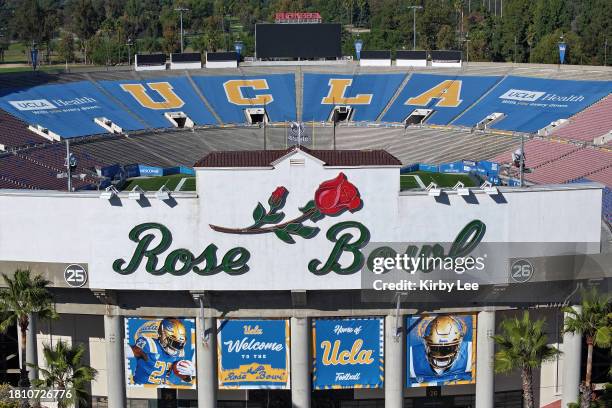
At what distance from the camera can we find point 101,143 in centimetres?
8988

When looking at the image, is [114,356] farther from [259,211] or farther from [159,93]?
[159,93]

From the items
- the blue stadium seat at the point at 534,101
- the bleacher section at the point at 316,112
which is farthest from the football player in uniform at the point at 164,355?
the blue stadium seat at the point at 534,101

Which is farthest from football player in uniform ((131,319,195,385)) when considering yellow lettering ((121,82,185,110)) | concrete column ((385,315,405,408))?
yellow lettering ((121,82,185,110))

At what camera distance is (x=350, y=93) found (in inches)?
4126

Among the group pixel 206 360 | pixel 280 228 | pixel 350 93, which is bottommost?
pixel 206 360

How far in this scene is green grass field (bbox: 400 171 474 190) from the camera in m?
77.8

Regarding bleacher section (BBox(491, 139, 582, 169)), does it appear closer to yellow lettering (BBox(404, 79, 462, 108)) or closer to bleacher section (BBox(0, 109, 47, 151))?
yellow lettering (BBox(404, 79, 462, 108))

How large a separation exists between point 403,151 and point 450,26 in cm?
8432

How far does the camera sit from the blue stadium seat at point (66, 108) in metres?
90.8

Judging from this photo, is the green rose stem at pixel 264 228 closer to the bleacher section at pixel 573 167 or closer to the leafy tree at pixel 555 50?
the bleacher section at pixel 573 167

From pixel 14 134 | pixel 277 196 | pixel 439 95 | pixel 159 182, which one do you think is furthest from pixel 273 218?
pixel 439 95

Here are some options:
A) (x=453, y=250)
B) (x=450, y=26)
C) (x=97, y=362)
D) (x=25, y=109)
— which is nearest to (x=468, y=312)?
(x=453, y=250)

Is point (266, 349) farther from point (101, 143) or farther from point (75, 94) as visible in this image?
point (75, 94)

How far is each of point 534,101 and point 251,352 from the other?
62344 mm
